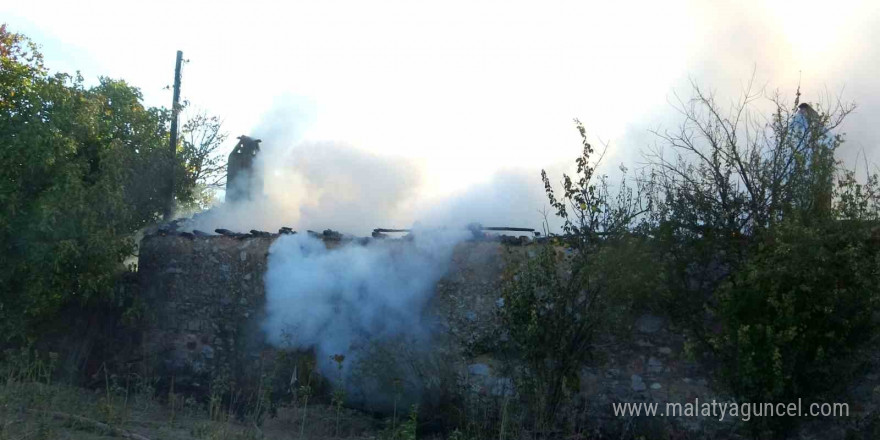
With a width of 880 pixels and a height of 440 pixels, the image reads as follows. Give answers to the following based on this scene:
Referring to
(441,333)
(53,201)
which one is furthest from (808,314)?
(53,201)

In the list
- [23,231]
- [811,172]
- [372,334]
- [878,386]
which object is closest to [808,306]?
[878,386]

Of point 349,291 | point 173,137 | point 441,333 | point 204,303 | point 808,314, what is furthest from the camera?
point 173,137

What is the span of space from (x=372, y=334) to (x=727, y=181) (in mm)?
4849

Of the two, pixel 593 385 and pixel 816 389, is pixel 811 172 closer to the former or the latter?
pixel 816 389

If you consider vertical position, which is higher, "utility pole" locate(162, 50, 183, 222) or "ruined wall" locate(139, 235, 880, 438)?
"utility pole" locate(162, 50, 183, 222)

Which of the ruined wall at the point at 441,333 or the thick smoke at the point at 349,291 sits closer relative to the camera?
the ruined wall at the point at 441,333

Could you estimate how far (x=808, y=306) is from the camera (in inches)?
312

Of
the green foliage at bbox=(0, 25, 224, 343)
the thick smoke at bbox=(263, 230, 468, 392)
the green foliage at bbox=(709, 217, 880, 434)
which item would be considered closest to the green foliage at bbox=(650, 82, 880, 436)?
the green foliage at bbox=(709, 217, 880, 434)

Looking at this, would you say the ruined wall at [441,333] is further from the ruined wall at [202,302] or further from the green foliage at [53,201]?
the green foliage at [53,201]

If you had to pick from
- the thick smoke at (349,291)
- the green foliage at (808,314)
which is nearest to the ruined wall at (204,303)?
the thick smoke at (349,291)

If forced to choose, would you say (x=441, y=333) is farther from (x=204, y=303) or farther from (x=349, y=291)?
(x=204, y=303)

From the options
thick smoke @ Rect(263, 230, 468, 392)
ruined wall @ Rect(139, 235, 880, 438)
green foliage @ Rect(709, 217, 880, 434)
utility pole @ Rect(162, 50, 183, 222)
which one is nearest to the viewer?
green foliage @ Rect(709, 217, 880, 434)

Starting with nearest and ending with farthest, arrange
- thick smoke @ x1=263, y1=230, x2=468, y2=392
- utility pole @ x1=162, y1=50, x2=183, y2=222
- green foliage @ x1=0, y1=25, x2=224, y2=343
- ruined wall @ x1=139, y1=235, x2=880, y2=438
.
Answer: ruined wall @ x1=139, y1=235, x2=880, y2=438 → thick smoke @ x1=263, y1=230, x2=468, y2=392 → green foliage @ x1=0, y1=25, x2=224, y2=343 → utility pole @ x1=162, y1=50, x2=183, y2=222

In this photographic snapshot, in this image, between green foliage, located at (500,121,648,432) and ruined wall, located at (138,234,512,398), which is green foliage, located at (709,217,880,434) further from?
ruined wall, located at (138,234,512,398)
